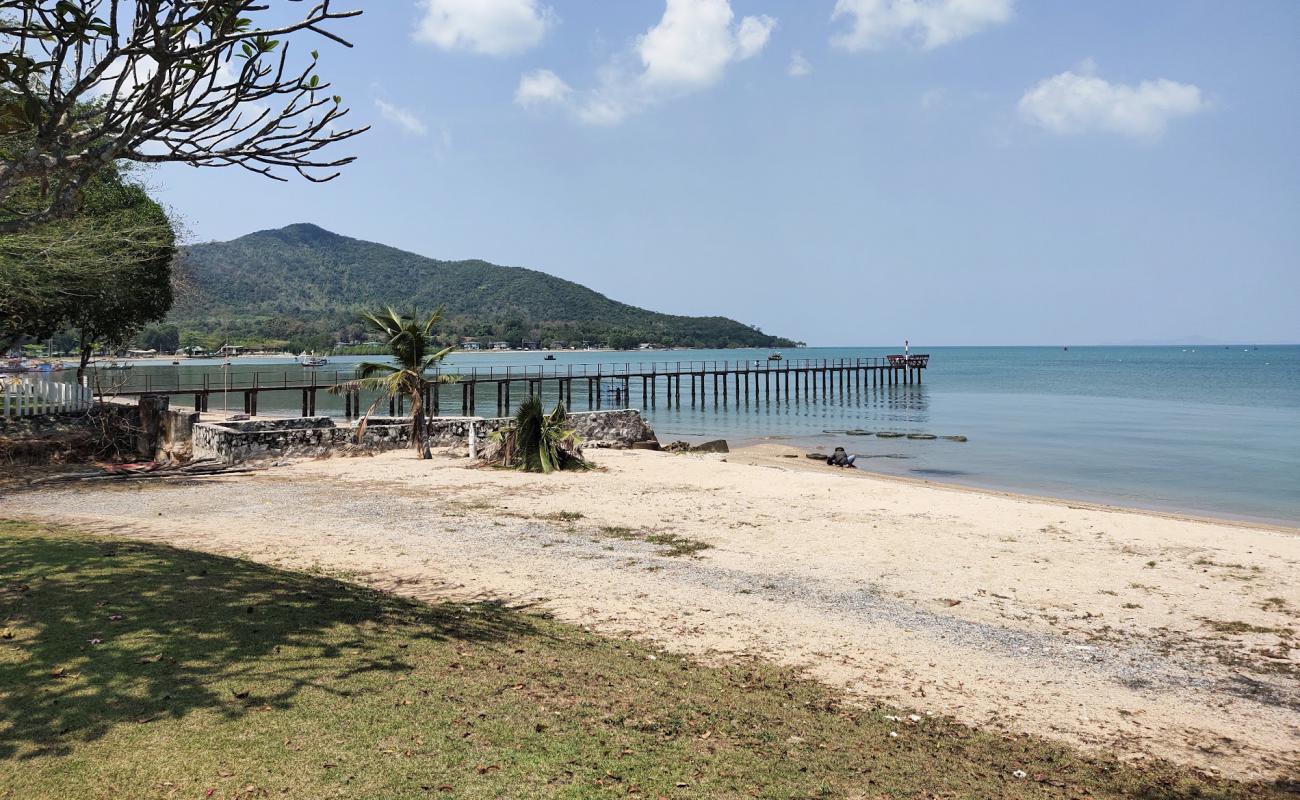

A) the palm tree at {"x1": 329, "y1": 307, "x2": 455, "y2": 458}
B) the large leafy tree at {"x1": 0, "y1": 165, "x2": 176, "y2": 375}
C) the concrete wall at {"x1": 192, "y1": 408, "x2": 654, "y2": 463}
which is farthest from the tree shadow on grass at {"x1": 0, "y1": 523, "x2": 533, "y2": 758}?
the palm tree at {"x1": 329, "y1": 307, "x2": 455, "y2": 458}

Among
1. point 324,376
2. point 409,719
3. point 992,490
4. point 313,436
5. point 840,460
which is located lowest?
point 992,490

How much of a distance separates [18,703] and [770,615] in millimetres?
6476

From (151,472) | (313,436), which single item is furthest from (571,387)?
(151,472)

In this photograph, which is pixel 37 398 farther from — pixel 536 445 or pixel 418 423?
pixel 536 445

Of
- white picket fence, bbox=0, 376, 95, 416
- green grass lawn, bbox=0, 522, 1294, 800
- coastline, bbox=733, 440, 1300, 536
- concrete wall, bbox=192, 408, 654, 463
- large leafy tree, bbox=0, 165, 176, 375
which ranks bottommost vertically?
coastline, bbox=733, 440, 1300, 536

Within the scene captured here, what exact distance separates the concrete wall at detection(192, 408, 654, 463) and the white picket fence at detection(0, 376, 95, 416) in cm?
282

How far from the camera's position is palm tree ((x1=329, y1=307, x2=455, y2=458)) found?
72.4 ft

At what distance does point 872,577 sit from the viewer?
1096 centimetres

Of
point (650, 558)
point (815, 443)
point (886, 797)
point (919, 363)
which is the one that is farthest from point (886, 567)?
point (919, 363)

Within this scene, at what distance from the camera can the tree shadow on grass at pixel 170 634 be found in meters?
4.97

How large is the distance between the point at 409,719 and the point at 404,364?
1838 cm

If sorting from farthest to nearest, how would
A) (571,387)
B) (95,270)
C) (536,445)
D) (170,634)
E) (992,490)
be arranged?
(571,387) < (992,490) < (536,445) < (95,270) < (170,634)

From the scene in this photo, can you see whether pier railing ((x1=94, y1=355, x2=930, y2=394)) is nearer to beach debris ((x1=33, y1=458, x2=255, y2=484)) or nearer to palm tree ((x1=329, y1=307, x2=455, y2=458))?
palm tree ((x1=329, y1=307, x2=455, y2=458))

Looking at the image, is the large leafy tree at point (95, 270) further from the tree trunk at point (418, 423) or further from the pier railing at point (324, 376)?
the tree trunk at point (418, 423)
